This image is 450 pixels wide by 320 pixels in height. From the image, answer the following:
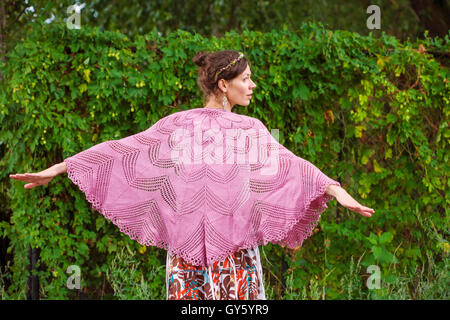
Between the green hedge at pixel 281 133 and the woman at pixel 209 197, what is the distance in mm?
1173

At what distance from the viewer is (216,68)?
8.25ft

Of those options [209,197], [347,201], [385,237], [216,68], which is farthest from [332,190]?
[385,237]

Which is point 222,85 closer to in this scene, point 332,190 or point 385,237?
point 332,190

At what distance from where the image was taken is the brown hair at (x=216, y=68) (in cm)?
251

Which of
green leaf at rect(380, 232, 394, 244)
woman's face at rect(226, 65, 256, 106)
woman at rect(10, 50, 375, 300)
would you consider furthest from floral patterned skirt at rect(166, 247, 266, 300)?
green leaf at rect(380, 232, 394, 244)

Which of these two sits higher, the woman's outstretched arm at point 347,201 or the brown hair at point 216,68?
the brown hair at point 216,68

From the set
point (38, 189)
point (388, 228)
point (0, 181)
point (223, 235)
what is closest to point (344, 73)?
point (388, 228)

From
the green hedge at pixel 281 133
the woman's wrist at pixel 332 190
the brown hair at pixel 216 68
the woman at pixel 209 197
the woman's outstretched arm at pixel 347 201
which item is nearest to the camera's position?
the woman's outstretched arm at pixel 347 201

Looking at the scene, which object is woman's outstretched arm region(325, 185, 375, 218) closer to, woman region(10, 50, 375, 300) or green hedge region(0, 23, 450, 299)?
woman region(10, 50, 375, 300)

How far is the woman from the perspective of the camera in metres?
2.35

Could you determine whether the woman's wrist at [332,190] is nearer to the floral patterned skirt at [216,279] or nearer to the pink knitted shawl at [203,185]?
the pink knitted shawl at [203,185]

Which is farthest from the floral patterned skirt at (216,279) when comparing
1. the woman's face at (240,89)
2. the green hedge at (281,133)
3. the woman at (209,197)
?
the green hedge at (281,133)

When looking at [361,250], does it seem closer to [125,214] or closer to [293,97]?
[293,97]

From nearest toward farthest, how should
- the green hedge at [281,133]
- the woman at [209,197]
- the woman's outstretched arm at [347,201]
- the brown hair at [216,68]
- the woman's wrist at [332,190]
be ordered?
the woman's outstretched arm at [347,201] < the woman's wrist at [332,190] < the woman at [209,197] < the brown hair at [216,68] < the green hedge at [281,133]
